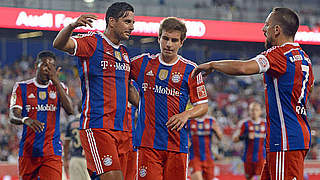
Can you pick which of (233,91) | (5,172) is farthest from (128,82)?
(233,91)

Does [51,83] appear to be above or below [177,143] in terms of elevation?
above

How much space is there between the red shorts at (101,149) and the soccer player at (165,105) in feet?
1.52

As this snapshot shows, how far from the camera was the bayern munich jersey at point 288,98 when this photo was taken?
475cm

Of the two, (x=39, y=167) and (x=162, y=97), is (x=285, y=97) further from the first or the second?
(x=39, y=167)

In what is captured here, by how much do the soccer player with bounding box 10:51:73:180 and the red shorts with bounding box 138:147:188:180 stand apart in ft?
5.50

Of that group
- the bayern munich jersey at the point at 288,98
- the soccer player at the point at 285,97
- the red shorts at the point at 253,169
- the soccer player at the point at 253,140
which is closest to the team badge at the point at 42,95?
the soccer player at the point at 285,97

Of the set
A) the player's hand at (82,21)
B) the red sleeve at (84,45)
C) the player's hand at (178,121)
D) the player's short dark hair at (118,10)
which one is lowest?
the player's hand at (178,121)

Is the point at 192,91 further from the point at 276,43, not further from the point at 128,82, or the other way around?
the point at 276,43

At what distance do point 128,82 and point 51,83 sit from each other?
187 centimetres

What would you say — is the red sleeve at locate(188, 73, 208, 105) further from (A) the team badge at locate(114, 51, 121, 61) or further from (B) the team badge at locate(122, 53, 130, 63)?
(A) the team badge at locate(114, 51, 121, 61)

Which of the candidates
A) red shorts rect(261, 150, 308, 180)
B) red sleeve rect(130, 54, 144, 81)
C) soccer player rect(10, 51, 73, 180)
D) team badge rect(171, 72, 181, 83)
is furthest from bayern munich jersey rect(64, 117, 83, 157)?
red shorts rect(261, 150, 308, 180)

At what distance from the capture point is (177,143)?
567 cm

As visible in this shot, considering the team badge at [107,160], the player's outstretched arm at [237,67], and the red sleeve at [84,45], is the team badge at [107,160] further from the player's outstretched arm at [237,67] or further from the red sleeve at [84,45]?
the player's outstretched arm at [237,67]

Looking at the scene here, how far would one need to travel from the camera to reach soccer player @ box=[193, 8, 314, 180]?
4730 millimetres
